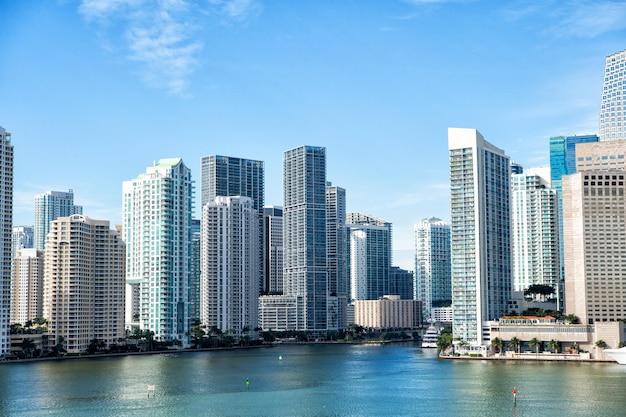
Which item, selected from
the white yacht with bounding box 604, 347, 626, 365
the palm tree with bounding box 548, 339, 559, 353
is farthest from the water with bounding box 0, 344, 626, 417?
the palm tree with bounding box 548, 339, 559, 353

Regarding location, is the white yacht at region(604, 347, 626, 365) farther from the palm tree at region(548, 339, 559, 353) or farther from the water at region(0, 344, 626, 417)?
the palm tree at region(548, 339, 559, 353)

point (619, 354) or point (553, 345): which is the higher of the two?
point (553, 345)

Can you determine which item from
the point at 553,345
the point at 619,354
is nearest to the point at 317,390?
the point at 619,354

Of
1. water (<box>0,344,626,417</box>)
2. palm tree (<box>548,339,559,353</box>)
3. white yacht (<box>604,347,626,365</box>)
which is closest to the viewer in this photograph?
water (<box>0,344,626,417</box>)

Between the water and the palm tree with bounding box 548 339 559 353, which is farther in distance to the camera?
the palm tree with bounding box 548 339 559 353

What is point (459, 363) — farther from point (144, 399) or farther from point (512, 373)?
point (144, 399)

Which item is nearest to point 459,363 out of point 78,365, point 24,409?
point 78,365

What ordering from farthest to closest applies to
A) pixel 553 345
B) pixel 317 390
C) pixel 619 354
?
pixel 553 345
pixel 619 354
pixel 317 390

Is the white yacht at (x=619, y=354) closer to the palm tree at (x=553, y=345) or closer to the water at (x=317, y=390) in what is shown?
the water at (x=317, y=390)

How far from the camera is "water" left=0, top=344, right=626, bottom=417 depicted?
110 meters

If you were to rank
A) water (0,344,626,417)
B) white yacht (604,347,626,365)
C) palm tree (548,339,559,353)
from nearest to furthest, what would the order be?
water (0,344,626,417)
white yacht (604,347,626,365)
palm tree (548,339,559,353)

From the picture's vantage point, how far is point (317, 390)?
134 meters

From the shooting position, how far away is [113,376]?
158000 mm

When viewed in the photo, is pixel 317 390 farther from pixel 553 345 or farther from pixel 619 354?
pixel 553 345
